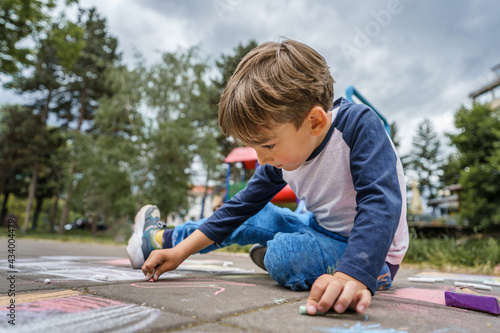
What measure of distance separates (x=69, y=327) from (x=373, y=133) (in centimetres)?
100

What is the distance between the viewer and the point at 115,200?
13.0m

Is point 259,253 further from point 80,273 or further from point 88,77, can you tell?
point 88,77

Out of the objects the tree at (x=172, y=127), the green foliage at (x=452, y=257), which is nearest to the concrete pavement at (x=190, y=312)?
the green foliage at (x=452, y=257)

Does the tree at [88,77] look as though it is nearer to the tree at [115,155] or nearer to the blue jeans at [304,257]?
the tree at [115,155]

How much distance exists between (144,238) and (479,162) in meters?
10.6

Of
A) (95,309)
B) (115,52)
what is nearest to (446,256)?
(95,309)

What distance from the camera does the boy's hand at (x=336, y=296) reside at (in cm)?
81

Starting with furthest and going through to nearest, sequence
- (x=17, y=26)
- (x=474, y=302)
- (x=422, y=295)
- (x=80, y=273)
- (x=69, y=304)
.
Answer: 1. (x=17, y=26)
2. (x=80, y=273)
3. (x=422, y=295)
4. (x=474, y=302)
5. (x=69, y=304)

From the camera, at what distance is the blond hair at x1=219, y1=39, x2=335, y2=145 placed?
3.59ft

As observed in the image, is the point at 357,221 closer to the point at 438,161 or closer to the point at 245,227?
the point at 245,227

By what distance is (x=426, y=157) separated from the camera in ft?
114

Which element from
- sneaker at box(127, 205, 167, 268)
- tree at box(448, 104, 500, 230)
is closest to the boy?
sneaker at box(127, 205, 167, 268)

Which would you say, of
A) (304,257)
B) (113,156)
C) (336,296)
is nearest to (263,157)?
(304,257)

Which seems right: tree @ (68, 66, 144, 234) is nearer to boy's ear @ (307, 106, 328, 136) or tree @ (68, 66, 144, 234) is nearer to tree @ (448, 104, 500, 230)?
tree @ (448, 104, 500, 230)
